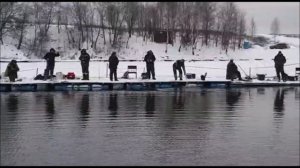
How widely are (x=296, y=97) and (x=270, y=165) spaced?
43.5ft

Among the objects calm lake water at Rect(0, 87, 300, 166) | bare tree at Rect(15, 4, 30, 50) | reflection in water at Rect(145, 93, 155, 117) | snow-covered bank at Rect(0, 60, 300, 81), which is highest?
bare tree at Rect(15, 4, 30, 50)

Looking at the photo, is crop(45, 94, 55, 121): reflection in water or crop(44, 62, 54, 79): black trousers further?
crop(44, 62, 54, 79): black trousers

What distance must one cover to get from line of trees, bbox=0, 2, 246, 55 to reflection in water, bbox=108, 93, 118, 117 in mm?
36983

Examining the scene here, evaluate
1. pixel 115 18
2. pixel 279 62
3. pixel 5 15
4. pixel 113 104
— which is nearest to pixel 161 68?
pixel 279 62

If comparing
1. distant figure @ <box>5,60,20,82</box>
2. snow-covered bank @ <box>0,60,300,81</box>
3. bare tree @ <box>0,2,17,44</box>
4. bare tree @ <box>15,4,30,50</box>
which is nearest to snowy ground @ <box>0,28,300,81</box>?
snow-covered bank @ <box>0,60,300,81</box>

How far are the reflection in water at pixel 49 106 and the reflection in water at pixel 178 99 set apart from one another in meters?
4.14

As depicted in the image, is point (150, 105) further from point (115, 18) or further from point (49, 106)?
point (115, 18)

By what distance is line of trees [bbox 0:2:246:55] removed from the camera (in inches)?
2309

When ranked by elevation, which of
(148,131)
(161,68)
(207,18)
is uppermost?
(207,18)

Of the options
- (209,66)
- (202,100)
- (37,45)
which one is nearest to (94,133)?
(202,100)

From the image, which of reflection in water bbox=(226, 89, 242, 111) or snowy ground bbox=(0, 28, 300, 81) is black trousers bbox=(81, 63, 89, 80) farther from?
snowy ground bbox=(0, 28, 300, 81)

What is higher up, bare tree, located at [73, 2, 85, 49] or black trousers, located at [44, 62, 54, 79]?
bare tree, located at [73, 2, 85, 49]

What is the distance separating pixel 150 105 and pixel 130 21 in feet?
147

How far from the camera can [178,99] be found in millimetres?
19219
